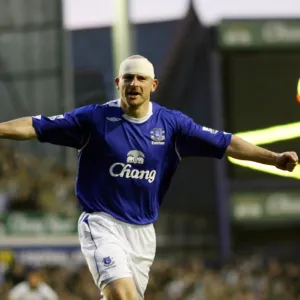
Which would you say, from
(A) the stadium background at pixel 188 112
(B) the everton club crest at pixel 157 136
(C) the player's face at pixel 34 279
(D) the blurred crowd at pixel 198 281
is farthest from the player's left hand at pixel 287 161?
(A) the stadium background at pixel 188 112

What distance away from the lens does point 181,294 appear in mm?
17469

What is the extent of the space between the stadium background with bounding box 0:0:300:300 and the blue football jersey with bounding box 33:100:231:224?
9.64 meters

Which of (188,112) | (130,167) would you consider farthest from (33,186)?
(130,167)

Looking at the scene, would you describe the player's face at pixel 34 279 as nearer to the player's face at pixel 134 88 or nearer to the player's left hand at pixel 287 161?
the player's face at pixel 134 88

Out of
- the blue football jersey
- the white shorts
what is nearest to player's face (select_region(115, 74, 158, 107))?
the blue football jersey

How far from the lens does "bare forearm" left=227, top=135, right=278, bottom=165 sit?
28.7 feet

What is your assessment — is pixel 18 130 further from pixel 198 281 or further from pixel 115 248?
pixel 198 281

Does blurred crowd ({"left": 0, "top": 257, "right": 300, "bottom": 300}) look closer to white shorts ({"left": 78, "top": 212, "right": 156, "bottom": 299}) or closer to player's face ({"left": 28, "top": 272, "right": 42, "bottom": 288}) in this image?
player's face ({"left": 28, "top": 272, "right": 42, "bottom": 288})

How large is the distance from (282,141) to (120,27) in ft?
11.1

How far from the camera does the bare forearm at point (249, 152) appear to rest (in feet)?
28.7

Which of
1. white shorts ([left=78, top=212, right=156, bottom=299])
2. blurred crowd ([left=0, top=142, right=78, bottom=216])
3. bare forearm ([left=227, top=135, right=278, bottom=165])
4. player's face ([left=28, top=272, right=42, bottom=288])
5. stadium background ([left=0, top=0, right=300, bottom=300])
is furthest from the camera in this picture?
blurred crowd ([left=0, top=142, right=78, bottom=216])

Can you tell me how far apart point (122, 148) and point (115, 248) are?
688mm

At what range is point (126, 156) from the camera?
862 centimetres

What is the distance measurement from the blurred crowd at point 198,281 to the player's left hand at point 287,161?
7.60 metres
